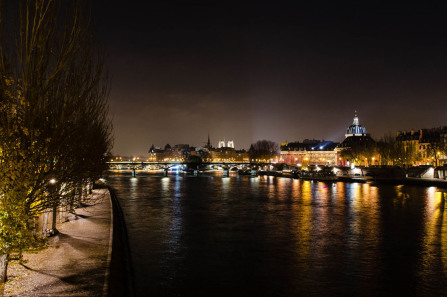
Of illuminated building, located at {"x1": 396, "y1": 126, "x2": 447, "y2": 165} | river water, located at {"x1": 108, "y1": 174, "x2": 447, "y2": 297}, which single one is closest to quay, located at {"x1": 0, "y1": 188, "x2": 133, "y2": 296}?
river water, located at {"x1": 108, "y1": 174, "x2": 447, "y2": 297}

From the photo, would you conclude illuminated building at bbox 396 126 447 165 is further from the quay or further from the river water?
the quay

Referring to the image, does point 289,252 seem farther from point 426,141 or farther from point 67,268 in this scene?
point 426,141

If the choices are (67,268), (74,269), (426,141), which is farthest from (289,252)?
(426,141)

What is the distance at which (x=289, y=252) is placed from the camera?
20.7m

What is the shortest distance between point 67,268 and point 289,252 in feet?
35.6

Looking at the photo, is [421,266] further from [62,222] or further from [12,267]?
[62,222]

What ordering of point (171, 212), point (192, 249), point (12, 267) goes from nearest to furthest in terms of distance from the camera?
point (12, 267) → point (192, 249) → point (171, 212)

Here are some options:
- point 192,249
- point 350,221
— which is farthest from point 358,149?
point 192,249

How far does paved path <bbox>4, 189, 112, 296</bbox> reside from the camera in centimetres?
1154

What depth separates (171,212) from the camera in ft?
119

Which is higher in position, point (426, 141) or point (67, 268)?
point (426, 141)

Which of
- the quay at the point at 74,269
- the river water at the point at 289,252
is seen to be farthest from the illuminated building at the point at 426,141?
the quay at the point at 74,269

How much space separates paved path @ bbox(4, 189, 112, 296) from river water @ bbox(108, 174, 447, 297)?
1919 mm

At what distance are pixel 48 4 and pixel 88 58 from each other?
2.20m
